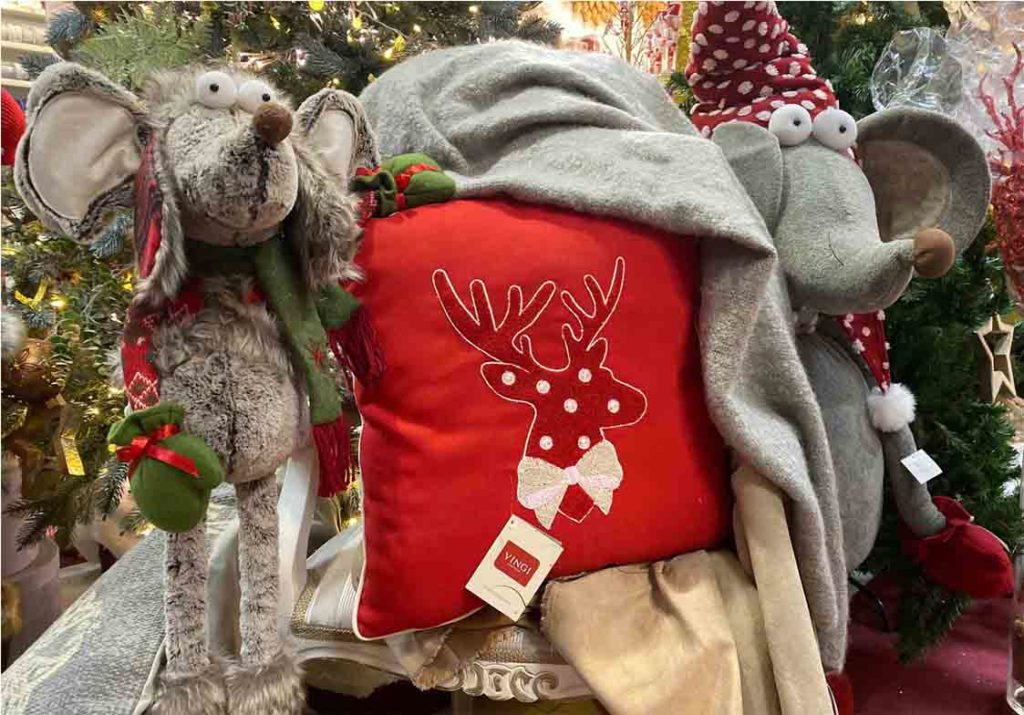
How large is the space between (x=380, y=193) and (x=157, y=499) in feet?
1.12

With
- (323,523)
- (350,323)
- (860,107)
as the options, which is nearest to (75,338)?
(323,523)

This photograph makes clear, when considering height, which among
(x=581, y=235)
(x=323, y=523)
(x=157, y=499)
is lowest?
(x=323, y=523)

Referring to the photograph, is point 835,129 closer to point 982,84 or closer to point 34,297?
point 982,84

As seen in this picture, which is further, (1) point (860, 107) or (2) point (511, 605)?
(1) point (860, 107)

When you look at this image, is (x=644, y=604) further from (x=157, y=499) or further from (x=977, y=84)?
(x=977, y=84)

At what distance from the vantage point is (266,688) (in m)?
0.63

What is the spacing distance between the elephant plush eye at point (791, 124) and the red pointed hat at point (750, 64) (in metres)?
0.03

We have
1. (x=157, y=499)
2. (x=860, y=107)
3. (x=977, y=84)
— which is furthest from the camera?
(x=860, y=107)

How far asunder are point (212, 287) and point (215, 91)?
0.15m

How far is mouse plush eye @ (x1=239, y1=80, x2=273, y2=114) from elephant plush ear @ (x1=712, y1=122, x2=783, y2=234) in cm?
52

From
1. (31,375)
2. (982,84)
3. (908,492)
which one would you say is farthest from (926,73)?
(31,375)

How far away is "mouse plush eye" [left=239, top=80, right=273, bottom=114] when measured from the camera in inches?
22.7

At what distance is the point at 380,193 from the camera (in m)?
0.73

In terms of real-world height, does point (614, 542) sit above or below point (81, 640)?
above
